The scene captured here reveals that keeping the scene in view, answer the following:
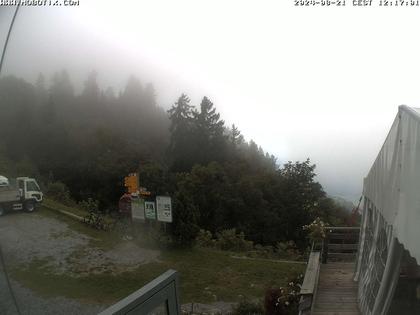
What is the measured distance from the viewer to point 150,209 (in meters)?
1.85

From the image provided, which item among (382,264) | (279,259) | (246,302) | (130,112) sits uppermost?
(130,112)

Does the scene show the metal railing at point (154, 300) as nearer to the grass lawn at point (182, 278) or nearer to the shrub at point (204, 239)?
the grass lawn at point (182, 278)

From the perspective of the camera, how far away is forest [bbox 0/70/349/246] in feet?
5.74

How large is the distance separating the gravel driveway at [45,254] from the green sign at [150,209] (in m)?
0.24

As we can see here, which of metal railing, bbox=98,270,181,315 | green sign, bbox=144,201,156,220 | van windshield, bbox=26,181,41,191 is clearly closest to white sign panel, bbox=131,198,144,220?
green sign, bbox=144,201,156,220

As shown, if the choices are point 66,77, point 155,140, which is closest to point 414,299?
point 155,140

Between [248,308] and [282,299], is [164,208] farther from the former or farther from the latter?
[282,299]

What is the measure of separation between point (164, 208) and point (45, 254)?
49 cm

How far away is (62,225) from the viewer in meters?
1.84

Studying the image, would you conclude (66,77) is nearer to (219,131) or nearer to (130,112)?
(130,112)

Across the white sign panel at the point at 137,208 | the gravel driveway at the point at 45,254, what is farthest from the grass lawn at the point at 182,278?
the white sign panel at the point at 137,208

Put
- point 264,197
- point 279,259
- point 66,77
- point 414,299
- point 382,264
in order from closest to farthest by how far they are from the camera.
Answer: point 66,77 → point 264,197 → point 279,259 → point 414,299 → point 382,264

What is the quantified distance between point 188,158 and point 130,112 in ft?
1.04

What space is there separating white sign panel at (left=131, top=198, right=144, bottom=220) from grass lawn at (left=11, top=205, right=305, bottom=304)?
155 mm
